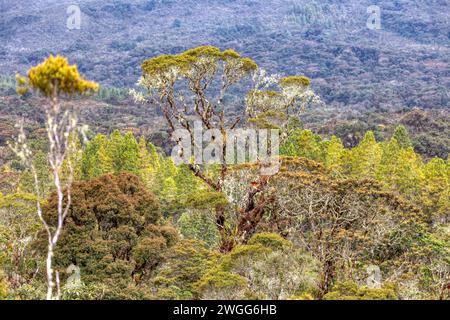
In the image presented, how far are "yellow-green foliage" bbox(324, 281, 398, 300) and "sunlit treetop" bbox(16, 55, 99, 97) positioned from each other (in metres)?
8.01

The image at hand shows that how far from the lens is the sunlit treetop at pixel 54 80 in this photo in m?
12.1

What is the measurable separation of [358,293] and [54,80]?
9.03 m

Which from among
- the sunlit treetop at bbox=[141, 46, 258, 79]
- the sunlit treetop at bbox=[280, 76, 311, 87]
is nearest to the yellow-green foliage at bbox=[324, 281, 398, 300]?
the sunlit treetop at bbox=[280, 76, 311, 87]

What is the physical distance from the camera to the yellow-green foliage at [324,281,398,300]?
1343 cm

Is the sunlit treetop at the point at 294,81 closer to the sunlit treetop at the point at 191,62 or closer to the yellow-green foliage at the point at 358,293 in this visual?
the sunlit treetop at the point at 191,62

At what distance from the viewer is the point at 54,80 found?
1215cm

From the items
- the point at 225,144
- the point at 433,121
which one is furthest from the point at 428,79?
the point at 225,144

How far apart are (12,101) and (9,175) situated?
93.4 m

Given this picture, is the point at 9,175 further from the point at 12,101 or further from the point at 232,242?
the point at 12,101

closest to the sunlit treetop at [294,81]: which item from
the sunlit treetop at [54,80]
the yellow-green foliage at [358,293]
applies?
the yellow-green foliage at [358,293]

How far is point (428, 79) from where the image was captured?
7219 inches

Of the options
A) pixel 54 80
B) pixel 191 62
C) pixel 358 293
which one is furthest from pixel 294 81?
pixel 54 80

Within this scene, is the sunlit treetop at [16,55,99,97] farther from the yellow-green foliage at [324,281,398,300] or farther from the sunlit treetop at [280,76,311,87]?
the sunlit treetop at [280,76,311,87]

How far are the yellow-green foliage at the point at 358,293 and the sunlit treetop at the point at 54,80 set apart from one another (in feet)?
26.3
